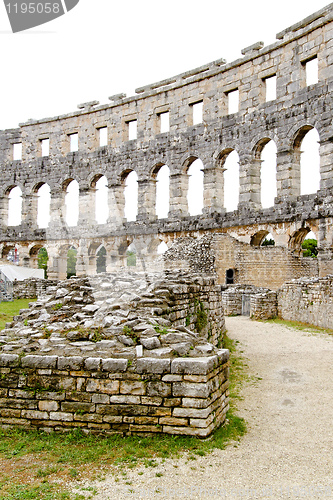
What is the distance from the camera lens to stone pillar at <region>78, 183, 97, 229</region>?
91.6 feet

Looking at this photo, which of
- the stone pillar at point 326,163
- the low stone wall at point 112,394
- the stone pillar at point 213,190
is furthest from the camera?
the stone pillar at point 213,190

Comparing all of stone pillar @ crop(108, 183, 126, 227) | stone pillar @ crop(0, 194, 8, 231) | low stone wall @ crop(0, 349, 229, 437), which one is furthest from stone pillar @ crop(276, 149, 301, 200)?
stone pillar @ crop(0, 194, 8, 231)

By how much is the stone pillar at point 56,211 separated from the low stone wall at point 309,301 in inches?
678

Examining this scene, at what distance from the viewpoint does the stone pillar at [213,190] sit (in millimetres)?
23042

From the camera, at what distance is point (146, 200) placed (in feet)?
84.4

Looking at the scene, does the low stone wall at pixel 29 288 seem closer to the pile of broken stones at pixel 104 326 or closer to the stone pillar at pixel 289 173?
the stone pillar at pixel 289 173

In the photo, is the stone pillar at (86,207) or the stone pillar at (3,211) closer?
the stone pillar at (86,207)

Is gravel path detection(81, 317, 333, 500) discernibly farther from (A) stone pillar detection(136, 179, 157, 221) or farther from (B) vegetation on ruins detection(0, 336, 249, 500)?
(A) stone pillar detection(136, 179, 157, 221)

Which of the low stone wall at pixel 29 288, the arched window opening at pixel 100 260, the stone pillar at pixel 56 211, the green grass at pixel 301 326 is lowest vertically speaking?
the green grass at pixel 301 326

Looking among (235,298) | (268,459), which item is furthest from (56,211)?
(268,459)

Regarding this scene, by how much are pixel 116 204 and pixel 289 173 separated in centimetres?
1049

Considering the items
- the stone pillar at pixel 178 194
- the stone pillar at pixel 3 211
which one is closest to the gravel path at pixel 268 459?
the stone pillar at pixel 178 194

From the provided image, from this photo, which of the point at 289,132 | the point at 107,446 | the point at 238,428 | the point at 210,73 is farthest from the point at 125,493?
the point at 210,73

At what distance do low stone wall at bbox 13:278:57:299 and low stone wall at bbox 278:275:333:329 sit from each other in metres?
10.6
